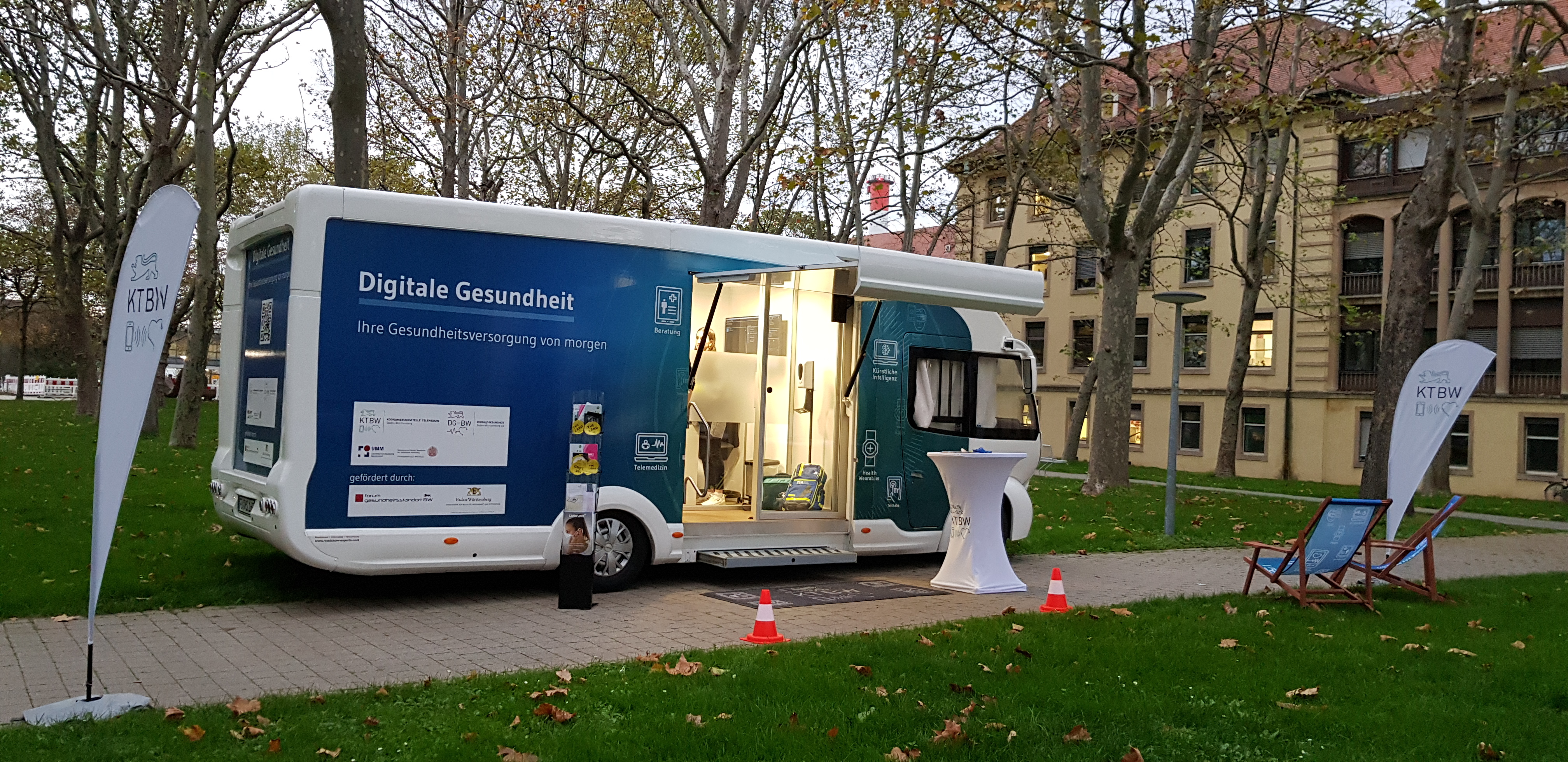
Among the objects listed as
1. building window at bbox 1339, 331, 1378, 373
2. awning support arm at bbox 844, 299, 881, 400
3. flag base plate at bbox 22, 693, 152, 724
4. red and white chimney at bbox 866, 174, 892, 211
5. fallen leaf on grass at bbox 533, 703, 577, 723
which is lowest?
flag base plate at bbox 22, 693, 152, 724

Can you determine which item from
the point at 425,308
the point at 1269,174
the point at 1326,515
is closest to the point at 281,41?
the point at 425,308

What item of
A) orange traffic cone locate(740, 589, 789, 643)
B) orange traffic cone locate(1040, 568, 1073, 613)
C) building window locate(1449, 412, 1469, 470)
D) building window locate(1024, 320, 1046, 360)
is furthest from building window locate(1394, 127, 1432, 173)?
orange traffic cone locate(740, 589, 789, 643)

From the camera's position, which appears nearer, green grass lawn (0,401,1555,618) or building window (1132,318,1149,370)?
green grass lawn (0,401,1555,618)

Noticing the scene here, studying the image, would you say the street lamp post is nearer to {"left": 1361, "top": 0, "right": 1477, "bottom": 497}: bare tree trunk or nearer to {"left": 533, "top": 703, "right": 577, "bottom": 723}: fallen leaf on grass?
{"left": 1361, "top": 0, "right": 1477, "bottom": 497}: bare tree trunk

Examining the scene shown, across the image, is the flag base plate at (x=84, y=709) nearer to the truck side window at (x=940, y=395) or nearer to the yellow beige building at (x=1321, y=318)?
the truck side window at (x=940, y=395)

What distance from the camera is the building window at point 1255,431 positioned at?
36.8 meters

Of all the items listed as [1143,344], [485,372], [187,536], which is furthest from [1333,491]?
[187,536]

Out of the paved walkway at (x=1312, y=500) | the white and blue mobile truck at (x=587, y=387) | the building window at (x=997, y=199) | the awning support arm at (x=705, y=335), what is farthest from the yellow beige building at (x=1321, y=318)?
the awning support arm at (x=705, y=335)

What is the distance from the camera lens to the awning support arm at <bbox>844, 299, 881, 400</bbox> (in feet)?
34.5

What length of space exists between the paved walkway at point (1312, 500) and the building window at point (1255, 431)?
1102 cm

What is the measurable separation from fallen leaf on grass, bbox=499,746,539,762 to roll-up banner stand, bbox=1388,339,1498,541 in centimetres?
826

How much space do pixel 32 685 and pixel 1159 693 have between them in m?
5.45

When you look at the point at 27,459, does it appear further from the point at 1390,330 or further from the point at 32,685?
the point at 1390,330

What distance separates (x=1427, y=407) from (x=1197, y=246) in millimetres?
27466
